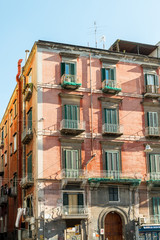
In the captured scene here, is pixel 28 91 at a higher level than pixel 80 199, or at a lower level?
higher

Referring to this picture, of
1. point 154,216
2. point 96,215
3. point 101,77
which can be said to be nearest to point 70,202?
point 96,215

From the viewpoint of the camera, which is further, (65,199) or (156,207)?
(156,207)

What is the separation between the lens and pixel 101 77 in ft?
145

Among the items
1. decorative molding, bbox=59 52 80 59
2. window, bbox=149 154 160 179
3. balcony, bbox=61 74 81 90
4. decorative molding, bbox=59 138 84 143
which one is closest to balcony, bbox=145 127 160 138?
window, bbox=149 154 160 179

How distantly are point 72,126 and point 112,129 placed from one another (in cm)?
443

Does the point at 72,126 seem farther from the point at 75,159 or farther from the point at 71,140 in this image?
the point at 75,159

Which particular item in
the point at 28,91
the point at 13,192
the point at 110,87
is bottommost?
the point at 13,192

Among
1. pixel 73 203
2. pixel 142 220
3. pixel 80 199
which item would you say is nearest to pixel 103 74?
pixel 80 199

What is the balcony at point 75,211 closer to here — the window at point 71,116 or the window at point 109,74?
the window at point 71,116

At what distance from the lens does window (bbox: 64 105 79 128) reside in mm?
40906

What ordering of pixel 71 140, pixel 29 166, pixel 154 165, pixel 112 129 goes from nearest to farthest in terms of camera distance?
pixel 71 140, pixel 29 166, pixel 112 129, pixel 154 165

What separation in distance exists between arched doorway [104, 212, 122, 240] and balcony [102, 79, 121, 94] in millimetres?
12680

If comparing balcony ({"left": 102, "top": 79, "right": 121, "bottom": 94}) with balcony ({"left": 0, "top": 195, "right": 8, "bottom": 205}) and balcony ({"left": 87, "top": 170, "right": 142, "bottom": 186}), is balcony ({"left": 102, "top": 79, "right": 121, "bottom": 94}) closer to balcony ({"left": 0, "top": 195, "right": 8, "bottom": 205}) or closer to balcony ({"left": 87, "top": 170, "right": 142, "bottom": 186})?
balcony ({"left": 87, "top": 170, "right": 142, "bottom": 186})

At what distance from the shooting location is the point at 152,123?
44.6 m
